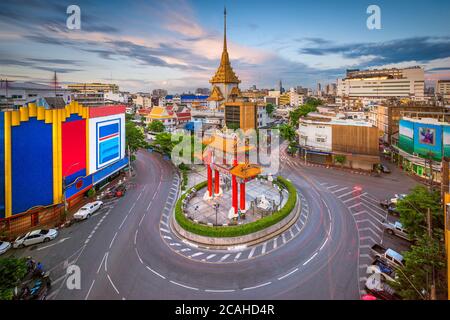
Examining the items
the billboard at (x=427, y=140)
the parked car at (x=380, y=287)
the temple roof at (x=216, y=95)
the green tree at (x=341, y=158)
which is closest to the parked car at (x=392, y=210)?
the parked car at (x=380, y=287)

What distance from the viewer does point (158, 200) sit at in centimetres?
3497

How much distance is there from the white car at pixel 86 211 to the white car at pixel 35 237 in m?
3.45

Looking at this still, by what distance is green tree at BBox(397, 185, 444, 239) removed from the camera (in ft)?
69.6

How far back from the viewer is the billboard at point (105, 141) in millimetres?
35062

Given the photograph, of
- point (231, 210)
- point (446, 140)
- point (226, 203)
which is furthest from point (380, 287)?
point (446, 140)

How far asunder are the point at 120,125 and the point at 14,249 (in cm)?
2358

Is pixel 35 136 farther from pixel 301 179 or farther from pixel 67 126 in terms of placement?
pixel 301 179

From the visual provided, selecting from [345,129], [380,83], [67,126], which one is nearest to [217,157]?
[67,126]

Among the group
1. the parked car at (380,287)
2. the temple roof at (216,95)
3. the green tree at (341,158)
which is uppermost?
the temple roof at (216,95)

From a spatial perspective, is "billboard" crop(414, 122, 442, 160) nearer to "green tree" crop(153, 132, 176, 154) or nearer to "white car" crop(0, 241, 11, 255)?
"green tree" crop(153, 132, 176, 154)

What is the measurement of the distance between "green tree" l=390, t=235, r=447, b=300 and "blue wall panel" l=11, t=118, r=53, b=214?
31974 millimetres

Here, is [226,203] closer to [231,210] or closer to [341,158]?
[231,210]

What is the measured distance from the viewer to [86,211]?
96.9ft

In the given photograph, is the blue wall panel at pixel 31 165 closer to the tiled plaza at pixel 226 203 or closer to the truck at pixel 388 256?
the tiled plaza at pixel 226 203
